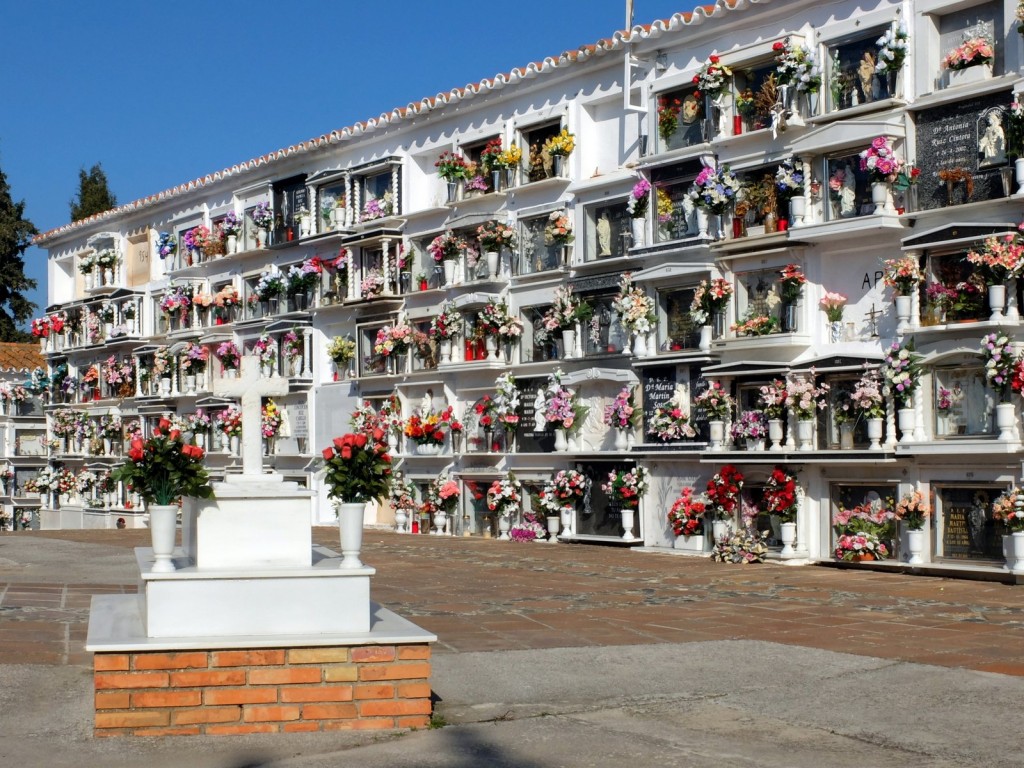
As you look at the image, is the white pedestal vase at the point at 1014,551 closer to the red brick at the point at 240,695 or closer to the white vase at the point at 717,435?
the white vase at the point at 717,435

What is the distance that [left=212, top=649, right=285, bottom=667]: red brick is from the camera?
7488 mm

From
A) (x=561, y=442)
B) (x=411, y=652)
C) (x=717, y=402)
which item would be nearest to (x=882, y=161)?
(x=717, y=402)

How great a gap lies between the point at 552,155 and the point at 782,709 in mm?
19896

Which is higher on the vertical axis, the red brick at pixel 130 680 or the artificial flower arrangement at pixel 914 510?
the artificial flower arrangement at pixel 914 510

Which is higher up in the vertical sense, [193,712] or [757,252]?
[757,252]

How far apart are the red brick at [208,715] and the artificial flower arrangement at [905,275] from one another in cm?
1430

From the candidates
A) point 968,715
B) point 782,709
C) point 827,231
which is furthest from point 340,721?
point 827,231

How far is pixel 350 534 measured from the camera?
8.06 metres

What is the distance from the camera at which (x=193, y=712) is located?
7.45 metres

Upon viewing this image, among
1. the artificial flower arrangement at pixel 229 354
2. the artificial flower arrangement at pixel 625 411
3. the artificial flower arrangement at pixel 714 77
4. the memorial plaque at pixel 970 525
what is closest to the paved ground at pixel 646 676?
the memorial plaque at pixel 970 525

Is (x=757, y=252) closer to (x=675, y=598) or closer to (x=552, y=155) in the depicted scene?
(x=552, y=155)

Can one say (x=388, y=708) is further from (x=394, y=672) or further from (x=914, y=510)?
(x=914, y=510)

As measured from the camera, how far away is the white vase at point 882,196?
65.8 ft

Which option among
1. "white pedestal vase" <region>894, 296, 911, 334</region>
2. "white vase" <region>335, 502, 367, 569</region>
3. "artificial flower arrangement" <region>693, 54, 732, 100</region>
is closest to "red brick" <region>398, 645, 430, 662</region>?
"white vase" <region>335, 502, 367, 569</region>
